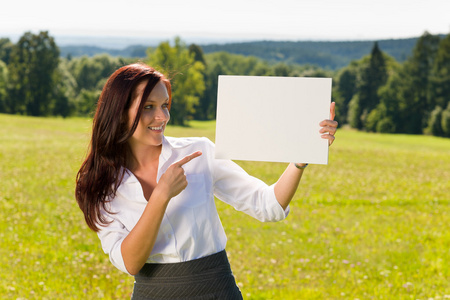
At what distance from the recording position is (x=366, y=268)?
7.14 m

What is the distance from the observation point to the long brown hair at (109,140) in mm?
2619

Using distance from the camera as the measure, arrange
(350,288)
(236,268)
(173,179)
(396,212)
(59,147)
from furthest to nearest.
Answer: (59,147), (396,212), (236,268), (350,288), (173,179)

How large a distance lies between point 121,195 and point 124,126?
1.10ft

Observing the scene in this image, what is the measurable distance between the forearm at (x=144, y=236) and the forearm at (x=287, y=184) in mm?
618

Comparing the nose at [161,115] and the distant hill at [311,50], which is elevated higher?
the distant hill at [311,50]

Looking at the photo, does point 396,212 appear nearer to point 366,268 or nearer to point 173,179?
point 366,268

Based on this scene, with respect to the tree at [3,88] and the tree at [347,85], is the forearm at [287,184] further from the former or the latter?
the tree at [347,85]

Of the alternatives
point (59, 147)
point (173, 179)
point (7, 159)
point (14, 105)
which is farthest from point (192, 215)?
point (14, 105)

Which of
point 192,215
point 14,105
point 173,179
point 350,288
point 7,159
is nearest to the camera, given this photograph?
point 173,179

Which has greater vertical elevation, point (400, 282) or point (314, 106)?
point (314, 106)

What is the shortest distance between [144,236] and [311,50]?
392 feet

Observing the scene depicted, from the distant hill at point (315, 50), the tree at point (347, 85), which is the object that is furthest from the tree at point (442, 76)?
the distant hill at point (315, 50)

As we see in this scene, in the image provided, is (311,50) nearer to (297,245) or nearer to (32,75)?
(32,75)

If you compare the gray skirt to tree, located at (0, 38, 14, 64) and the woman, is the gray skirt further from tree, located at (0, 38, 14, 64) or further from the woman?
tree, located at (0, 38, 14, 64)
